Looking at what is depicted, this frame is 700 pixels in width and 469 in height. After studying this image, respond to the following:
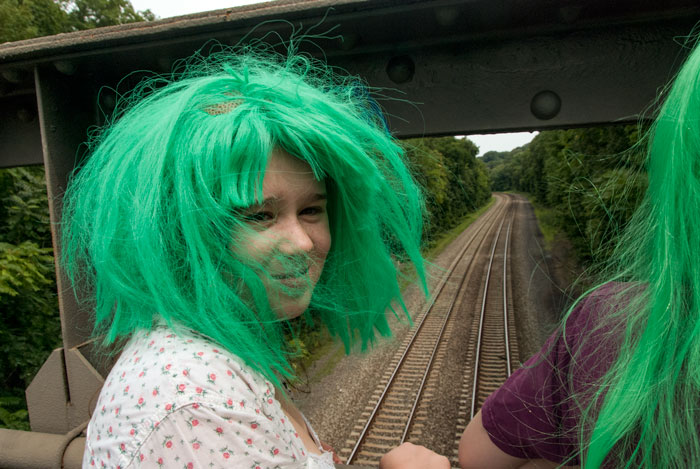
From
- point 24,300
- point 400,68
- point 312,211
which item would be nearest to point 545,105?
point 400,68

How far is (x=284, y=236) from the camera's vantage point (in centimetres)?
109

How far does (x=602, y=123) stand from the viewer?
253cm

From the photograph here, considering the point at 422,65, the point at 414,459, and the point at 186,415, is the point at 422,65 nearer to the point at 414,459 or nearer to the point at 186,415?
the point at 414,459

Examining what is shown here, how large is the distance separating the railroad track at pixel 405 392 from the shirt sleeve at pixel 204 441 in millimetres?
2596

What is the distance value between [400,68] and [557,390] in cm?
211

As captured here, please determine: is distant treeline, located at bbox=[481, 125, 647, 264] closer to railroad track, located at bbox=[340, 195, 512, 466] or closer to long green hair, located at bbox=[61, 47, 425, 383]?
long green hair, located at bbox=[61, 47, 425, 383]

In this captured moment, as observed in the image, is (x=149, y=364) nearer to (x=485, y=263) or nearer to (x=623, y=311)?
(x=623, y=311)

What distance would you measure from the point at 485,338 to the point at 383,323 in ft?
27.9

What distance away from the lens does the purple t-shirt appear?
91 centimetres

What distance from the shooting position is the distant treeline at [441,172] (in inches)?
83.3

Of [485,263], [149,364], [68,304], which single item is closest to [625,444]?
[149,364]

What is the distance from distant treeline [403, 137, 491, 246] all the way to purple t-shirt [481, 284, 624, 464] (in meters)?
0.70

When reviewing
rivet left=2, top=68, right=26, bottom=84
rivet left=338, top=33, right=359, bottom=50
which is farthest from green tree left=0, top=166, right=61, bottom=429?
rivet left=338, top=33, right=359, bottom=50

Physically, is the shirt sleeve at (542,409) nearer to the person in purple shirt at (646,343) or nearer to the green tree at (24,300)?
the person in purple shirt at (646,343)
